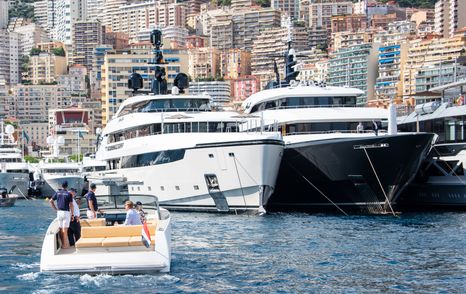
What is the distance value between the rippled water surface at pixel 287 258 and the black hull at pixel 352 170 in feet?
8.88

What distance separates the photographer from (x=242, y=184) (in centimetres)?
4103

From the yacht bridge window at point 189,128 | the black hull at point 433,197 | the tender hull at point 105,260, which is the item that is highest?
the yacht bridge window at point 189,128

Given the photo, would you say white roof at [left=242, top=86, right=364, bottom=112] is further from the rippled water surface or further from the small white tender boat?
the small white tender boat

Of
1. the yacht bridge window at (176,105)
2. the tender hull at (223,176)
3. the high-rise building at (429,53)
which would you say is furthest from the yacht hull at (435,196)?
the high-rise building at (429,53)

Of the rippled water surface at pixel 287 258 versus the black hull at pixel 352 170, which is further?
the black hull at pixel 352 170

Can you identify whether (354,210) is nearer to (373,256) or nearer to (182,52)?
(373,256)

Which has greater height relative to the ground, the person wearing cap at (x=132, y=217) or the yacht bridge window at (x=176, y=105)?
the yacht bridge window at (x=176, y=105)

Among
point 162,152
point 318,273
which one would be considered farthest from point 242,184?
point 318,273

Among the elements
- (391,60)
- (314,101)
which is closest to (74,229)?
(314,101)

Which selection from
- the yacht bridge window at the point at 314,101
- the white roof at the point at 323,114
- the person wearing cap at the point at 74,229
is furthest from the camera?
the yacht bridge window at the point at 314,101

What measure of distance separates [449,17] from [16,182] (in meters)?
127

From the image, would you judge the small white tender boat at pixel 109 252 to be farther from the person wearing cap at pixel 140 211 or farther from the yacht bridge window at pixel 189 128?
the yacht bridge window at pixel 189 128

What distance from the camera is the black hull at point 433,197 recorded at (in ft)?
151

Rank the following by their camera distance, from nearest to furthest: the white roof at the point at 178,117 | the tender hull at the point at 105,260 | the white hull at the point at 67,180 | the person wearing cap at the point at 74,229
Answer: the tender hull at the point at 105,260, the person wearing cap at the point at 74,229, the white roof at the point at 178,117, the white hull at the point at 67,180
